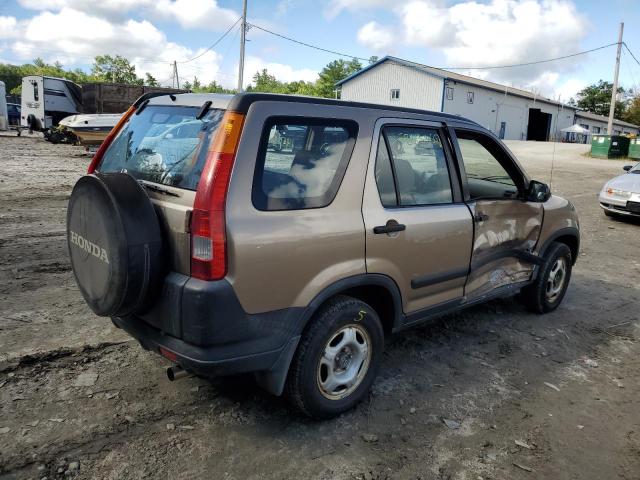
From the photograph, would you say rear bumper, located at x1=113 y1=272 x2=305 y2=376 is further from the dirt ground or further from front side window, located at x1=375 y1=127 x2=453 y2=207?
front side window, located at x1=375 y1=127 x2=453 y2=207

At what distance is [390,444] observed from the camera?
2.87 meters

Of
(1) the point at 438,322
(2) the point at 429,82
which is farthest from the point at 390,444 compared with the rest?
(2) the point at 429,82

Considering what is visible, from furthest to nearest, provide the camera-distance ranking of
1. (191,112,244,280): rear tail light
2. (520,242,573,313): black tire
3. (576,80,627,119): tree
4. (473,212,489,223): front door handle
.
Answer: (576,80,627,119): tree, (520,242,573,313): black tire, (473,212,489,223): front door handle, (191,112,244,280): rear tail light

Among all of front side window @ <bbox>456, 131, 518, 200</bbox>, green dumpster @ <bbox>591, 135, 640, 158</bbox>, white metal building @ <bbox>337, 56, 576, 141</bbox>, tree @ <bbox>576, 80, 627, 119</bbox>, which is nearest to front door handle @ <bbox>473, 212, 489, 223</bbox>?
front side window @ <bbox>456, 131, 518, 200</bbox>

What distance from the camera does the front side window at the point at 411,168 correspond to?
319 centimetres

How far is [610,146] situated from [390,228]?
92.6 feet

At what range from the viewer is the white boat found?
17.9 m

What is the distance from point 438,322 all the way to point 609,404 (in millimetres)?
1564

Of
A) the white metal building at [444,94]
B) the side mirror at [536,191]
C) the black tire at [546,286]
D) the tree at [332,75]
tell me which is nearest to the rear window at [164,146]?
the side mirror at [536,191]

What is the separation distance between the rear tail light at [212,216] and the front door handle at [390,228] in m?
1.01

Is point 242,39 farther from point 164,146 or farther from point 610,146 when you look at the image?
point 164,146

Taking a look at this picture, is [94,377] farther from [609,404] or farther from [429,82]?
[429,82]

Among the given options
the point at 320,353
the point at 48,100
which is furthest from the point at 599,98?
the point at 320,353

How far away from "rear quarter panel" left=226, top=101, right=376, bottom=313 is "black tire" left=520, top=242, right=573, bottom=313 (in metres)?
2.67
